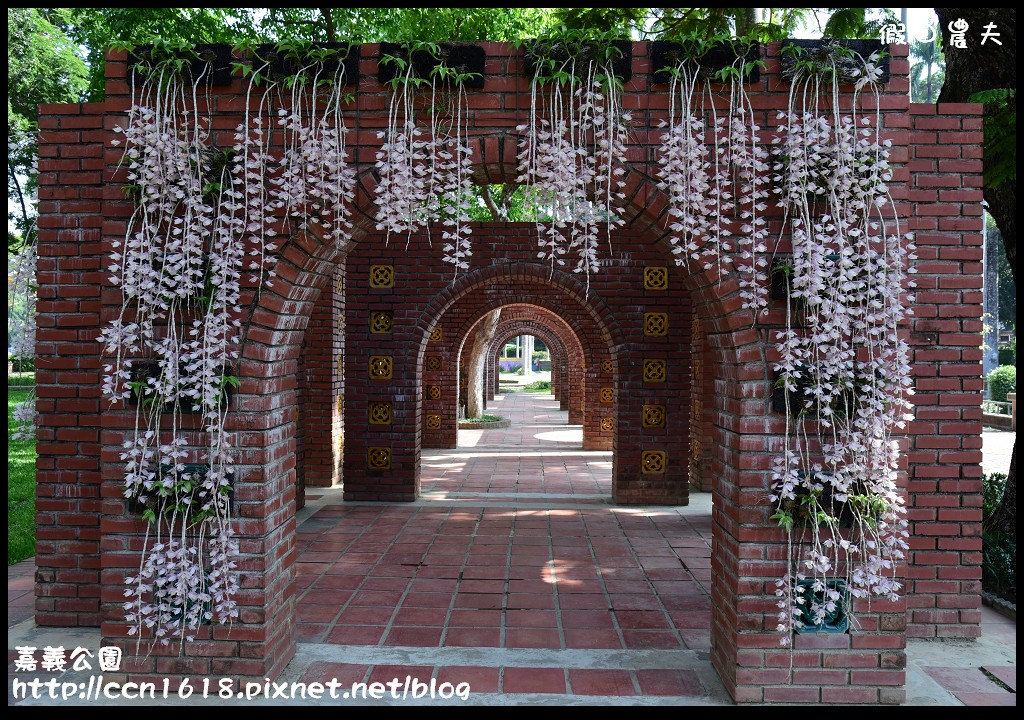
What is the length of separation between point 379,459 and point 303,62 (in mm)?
5253

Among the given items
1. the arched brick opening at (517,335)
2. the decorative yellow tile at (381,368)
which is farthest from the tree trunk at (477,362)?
the decorative yellow tile at (381,368)

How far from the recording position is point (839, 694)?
9.61 feet

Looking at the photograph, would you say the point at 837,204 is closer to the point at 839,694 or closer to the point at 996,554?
the point at 839,694

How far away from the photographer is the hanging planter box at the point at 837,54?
288 cm

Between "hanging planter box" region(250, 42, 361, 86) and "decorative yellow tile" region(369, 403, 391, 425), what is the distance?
197 inches

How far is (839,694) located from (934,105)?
9.88 feet

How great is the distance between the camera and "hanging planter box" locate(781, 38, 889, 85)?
288 cm

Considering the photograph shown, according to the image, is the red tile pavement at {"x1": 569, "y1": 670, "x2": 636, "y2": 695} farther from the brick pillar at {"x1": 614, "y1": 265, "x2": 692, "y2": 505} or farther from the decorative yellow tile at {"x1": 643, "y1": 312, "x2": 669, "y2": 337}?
the decorative yellow tile at {"x1": 643, "y1": 312, "x2": 669, "y2": 337}

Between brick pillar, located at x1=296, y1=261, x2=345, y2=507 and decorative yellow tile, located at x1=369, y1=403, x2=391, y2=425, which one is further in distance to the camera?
brick pillar, located at x1=296, y1=261, x2=345, y2=507

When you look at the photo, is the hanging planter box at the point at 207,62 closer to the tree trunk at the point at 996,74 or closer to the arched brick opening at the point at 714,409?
the arched brick opening at the point at 714,409

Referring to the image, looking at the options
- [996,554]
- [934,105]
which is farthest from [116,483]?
[996,554]

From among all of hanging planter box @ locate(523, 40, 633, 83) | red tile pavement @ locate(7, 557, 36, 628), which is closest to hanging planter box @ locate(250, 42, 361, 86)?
hanging planter box @ locate(523, 40, 633, 83)

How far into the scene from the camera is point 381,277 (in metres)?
7.82

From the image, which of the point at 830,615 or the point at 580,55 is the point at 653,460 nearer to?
the point at 830,615
